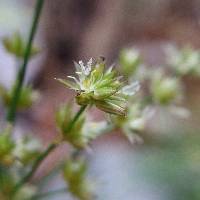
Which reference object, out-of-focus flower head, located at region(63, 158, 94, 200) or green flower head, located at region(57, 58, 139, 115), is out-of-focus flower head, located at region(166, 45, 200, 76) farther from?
green flower head, located at region(57, 58, 139, 115)

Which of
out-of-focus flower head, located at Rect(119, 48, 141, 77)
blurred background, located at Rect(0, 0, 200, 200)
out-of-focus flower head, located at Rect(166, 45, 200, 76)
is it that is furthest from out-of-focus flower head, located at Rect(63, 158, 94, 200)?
blurred background, located at Rect(0, 0, 200, 200)

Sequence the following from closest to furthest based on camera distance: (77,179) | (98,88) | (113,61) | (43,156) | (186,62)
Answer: (98,88) < (43,156) < (77,179) < (186,62) < (113,61)

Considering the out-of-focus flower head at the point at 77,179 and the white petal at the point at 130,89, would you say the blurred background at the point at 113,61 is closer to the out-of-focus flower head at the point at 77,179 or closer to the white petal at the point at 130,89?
the out-of-focus flower head at the point at 77,179

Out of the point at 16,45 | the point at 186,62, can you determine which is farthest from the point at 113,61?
the point at 16,45

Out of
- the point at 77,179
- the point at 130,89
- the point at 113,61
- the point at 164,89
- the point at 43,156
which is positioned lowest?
the point at 113,61

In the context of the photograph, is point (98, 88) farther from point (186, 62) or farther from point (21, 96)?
point (186, 62)

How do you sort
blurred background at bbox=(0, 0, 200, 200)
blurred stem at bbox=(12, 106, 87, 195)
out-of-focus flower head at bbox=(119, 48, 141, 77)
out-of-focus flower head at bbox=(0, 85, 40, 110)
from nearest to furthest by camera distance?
blurred stem at bbox=(12, 106, 87, 195) → out-of-focus flower head at bbox=(0, 85, 40, 110) → out-of-focus flower head at bbox=(119, 48, 141, 77) → blurred background at bbox=(0, 0, 200, 200)

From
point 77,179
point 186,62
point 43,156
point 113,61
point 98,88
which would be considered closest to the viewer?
point 98,88
